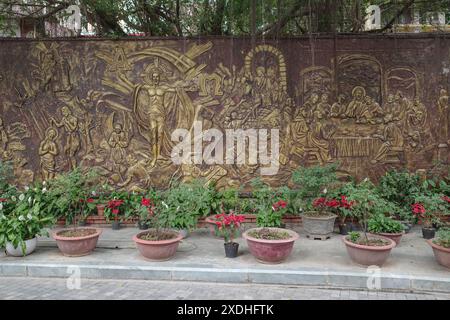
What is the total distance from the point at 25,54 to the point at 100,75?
170 centimetres

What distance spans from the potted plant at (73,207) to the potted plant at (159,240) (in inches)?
33.9

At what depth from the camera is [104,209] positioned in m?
8.19

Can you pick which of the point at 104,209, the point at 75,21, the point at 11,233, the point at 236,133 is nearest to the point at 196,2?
the point at 75,21

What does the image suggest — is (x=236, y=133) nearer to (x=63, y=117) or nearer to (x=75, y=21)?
(x=63, y=117)

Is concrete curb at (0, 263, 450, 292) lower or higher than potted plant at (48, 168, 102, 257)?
lower

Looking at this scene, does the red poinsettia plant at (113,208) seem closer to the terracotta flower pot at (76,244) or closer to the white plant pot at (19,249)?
the terracotta flower pot at (76,244)

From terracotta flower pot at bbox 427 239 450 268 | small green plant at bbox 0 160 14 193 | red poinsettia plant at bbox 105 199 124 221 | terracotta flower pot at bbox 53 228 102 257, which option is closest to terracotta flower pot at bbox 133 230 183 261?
terracotta flower pot at bbox 53 228 102 257

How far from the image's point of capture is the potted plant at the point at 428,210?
657 cm

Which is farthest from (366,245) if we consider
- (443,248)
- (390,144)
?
(390,144)

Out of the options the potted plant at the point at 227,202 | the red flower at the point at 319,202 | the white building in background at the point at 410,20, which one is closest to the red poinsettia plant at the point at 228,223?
the potted plant at the point at 227,202

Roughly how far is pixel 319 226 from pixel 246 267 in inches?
79.4

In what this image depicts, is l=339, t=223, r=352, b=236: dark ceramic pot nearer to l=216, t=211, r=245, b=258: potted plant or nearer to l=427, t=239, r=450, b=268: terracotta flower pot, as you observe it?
l=427, t=239, r=450, b=268: terracotta flower pot

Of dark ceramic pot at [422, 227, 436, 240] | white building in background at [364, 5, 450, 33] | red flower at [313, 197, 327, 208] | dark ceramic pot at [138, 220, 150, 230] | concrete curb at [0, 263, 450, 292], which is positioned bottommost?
concrete curb at [0, 263, 450, 292]

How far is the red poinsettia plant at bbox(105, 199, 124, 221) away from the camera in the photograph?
313 inches
